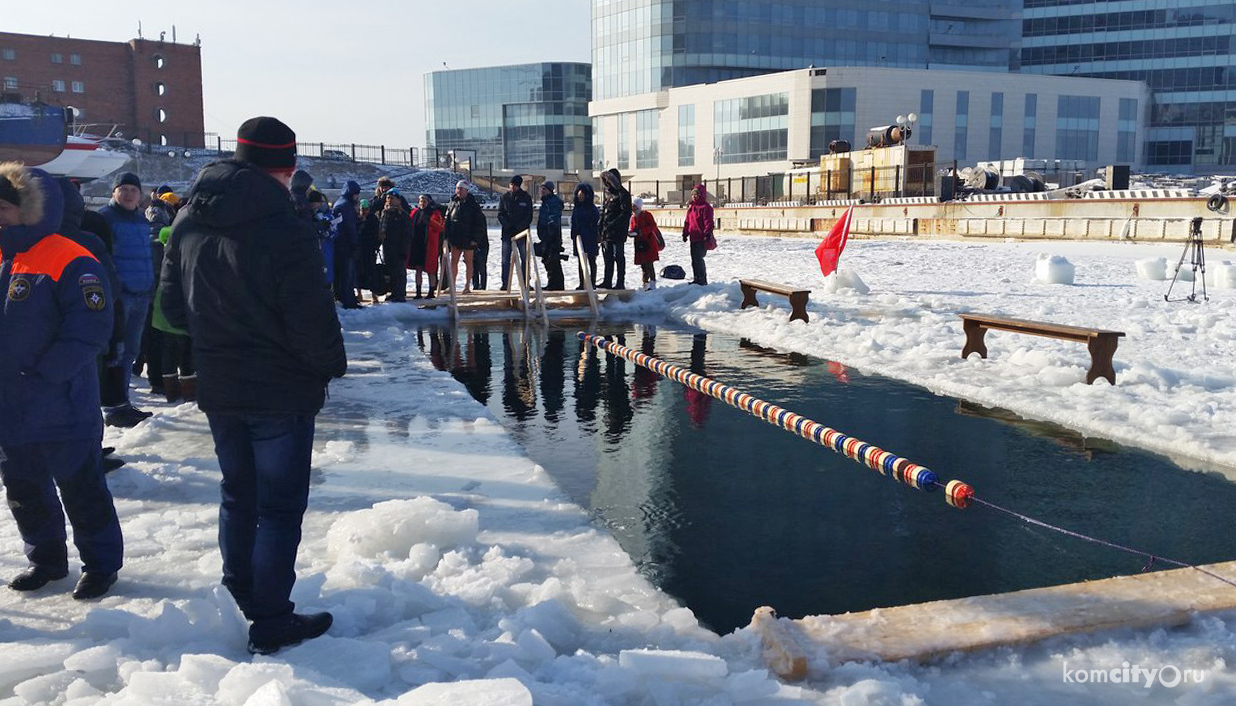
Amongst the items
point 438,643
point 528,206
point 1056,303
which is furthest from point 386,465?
point 1056,303

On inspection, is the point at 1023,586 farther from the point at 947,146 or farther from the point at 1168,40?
the point at 1168,40

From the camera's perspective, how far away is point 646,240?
52.7ft

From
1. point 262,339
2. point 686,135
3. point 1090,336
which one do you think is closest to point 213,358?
point 262,339

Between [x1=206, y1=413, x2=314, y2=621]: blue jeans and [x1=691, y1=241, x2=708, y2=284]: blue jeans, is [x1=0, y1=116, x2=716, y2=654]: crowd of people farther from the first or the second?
[x1=691, y1=241, x2=708, y2=284]: blue jeans

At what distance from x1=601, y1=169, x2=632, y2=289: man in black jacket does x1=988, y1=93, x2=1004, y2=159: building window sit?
6582 centimetres

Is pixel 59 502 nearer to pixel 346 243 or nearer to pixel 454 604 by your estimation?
pixel 454 604

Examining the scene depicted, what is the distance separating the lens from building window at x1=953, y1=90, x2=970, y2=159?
7131 centimetres

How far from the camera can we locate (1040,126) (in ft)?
243

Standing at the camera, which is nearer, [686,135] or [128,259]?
[128,259]

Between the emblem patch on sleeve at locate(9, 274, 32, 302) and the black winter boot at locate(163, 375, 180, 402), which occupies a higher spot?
the emblem patch on sleeve at locate(9, 274, 32, 302)

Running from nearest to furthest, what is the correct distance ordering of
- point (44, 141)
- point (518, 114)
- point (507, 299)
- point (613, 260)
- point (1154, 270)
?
1. point (507, 299)
2. point (613, 260)
3. point (1154, 270)
4. point (44, 141)
5. point (518, 114)

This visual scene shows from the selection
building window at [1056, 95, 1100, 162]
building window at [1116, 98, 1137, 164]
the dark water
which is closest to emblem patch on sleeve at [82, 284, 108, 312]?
the dark water

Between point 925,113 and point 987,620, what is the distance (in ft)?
240

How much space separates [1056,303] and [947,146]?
62312mm
